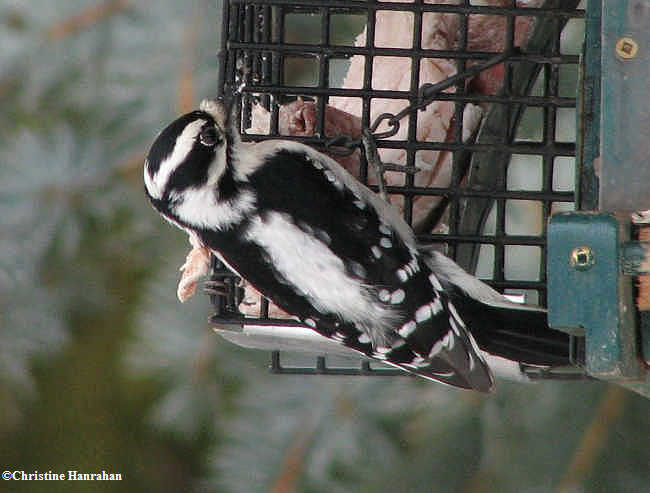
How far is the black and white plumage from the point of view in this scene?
58.2 inches

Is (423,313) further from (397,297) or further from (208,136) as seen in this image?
(208,136)

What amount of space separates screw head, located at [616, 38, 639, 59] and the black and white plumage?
55 centimetres

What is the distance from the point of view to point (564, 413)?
1842mm

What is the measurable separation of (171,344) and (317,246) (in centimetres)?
62

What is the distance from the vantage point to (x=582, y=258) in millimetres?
954

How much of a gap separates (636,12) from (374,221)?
60 cm

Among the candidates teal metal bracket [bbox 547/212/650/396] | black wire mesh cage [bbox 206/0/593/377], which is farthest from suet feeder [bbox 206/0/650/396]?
teal metal bracket [bbox 547/212/650/396]

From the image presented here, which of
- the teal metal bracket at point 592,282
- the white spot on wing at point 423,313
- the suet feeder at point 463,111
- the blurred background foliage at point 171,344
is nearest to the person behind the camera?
the teal metal bracket at point 592,282

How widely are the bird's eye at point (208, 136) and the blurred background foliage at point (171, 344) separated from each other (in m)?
0.42

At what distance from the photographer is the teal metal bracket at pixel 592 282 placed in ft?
3.12

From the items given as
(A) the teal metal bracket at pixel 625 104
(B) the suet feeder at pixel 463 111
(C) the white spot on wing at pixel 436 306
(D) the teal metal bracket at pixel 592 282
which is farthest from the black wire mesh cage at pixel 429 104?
(D) the teal metal bracket at pixel 592 282

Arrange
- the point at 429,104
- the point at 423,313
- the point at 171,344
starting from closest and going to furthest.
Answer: the point at 423,313 → the point at 429,104 → the point at 171,344

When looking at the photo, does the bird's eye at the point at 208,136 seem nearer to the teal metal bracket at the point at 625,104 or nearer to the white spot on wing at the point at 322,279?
the white spot on wing at the point at 322,279

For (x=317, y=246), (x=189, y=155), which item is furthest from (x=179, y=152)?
(x=317, y=246)
